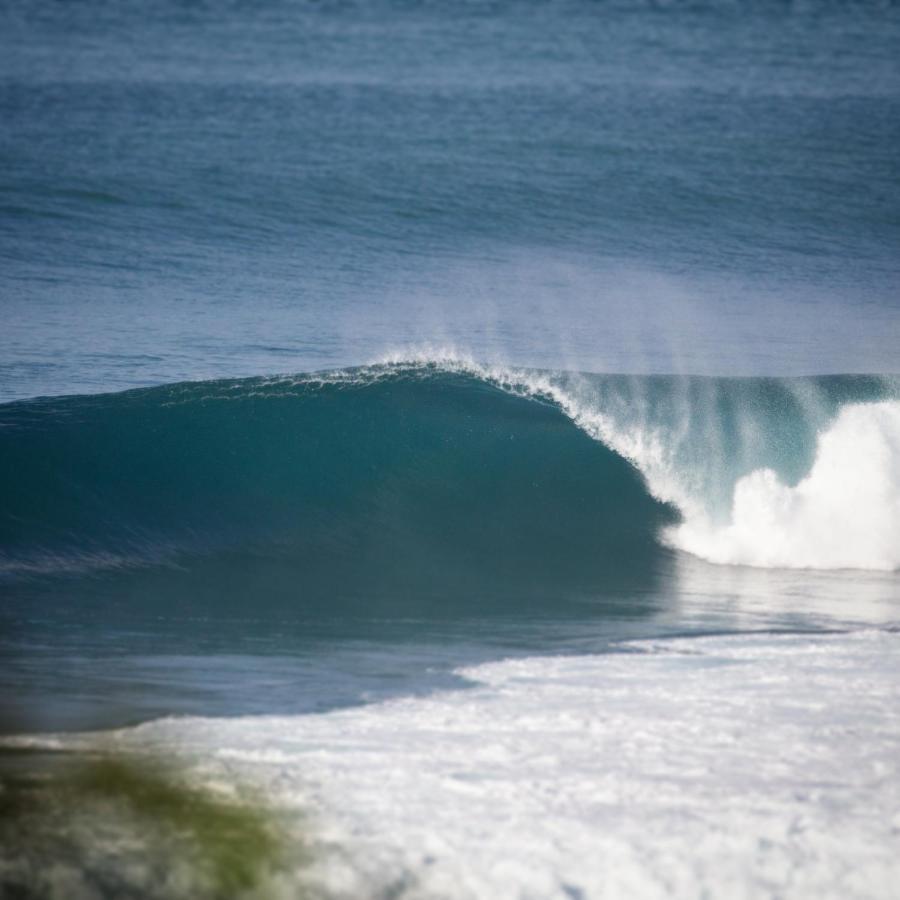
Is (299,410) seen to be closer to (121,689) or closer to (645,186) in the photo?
(121,689)

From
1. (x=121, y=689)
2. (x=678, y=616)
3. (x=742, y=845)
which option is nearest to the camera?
(x=742, y=845)

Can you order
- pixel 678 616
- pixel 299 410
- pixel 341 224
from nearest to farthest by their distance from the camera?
pixel 678 616 → pixel 299 410 → pixel 341 224

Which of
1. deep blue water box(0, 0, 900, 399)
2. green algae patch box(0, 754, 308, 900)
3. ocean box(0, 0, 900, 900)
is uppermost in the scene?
deep blue water box(0, 0, 900, 399)

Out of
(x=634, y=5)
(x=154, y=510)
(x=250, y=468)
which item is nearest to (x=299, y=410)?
(x=250, y=468)

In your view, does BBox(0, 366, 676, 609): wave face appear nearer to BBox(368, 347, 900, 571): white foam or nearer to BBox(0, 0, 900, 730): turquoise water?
BBox(0, 0, 900, 730): turquoise water

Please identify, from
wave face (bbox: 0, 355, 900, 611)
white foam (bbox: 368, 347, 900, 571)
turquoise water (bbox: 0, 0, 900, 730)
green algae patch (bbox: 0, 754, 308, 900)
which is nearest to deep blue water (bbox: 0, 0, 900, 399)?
turquoise water (bbox: 0, 0, 900, 730)

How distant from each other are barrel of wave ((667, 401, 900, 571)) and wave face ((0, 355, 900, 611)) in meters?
0.02

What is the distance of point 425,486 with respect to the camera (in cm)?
1087

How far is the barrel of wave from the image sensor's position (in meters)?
9.71

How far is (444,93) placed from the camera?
37875 mm

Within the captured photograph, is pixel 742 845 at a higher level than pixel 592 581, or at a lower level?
lower

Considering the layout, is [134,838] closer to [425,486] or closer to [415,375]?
[425,486]

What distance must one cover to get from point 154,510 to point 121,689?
155 inches

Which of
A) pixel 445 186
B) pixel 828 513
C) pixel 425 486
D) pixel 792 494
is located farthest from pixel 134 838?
pixel 445 186
